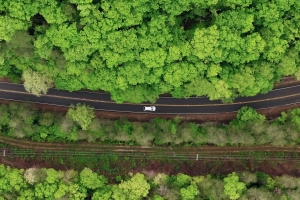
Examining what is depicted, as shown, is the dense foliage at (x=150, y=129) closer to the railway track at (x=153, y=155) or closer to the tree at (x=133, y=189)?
the railway track at (x=153, y=155)

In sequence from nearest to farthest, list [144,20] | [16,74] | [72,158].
→ 1. [144,20]
2. [16,74]
3. [72,158]

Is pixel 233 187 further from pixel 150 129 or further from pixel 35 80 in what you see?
pixel 35 80

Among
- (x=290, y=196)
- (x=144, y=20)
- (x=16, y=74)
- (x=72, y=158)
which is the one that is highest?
(x=144, y=20)

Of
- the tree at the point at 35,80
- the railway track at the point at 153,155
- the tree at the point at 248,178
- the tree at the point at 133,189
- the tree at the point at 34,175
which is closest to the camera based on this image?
the tree at the point at 35,80

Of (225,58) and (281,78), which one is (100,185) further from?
(281,78)

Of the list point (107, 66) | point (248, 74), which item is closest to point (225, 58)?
point (248, 74)

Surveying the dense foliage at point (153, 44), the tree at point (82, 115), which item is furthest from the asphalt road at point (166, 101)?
the dense foliage at point (153, 44)
